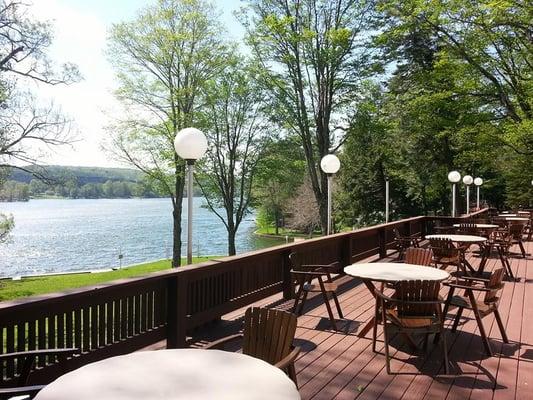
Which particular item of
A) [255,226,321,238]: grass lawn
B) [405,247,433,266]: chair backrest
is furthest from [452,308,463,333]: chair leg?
[255,226,321,238]: grass lawn

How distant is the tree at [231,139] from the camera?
20.7 metres

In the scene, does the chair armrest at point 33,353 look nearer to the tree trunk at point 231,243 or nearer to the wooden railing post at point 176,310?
the wooden railing post at point 176,310

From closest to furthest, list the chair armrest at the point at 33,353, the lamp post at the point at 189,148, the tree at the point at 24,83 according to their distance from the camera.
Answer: the chair armrest at the point at 33,353 → the lamp post at the point at 189,148 → the tree at the point at 24,83

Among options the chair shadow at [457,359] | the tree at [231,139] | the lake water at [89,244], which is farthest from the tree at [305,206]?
the chair shadow at [457,359]

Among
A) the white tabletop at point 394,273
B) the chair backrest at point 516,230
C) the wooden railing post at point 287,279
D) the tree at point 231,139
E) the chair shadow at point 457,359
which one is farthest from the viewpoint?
the tree at point 231,139

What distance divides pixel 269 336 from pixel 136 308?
5.39 ft

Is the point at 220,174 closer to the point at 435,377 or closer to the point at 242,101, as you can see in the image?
the point at 242,101

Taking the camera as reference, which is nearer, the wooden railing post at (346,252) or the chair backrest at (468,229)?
the wooden railing post at (346,252)

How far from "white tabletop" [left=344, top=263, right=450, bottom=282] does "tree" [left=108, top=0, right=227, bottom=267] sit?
14.8 metres

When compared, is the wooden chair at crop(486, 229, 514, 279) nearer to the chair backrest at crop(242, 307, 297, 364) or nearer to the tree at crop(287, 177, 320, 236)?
the chair backrest at crop(242, 307, 297, 364)

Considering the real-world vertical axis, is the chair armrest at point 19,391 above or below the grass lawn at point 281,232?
above

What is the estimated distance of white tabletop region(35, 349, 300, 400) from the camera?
1.62 m

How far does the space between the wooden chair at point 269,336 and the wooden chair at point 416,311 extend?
1410mm

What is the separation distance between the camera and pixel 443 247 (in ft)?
22.4
